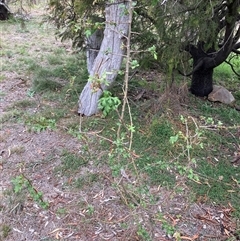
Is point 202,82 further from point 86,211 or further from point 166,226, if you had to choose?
point 166,226

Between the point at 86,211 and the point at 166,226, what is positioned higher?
the point at 166,226

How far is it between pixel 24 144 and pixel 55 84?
172 cm

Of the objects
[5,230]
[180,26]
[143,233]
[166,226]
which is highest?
[180,26]

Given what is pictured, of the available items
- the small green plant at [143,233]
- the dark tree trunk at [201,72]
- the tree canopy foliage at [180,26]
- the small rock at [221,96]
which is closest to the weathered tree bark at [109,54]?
the tree canopy foliage at [180,26]

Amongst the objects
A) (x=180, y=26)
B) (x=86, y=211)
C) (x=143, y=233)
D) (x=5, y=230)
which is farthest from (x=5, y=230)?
(x=180, y=26)

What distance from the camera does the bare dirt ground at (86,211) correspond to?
A: 279cm

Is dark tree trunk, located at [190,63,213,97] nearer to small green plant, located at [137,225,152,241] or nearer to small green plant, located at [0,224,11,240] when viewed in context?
small green plant, located at [137,225,152,241]

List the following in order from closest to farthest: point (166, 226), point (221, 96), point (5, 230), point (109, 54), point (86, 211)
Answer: point (166, 226)
point (5, 230)
point (86, 211)
point (109, 54)
point (221, 96)

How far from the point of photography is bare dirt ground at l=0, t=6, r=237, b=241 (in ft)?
9.16

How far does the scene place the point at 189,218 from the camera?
9.84ft

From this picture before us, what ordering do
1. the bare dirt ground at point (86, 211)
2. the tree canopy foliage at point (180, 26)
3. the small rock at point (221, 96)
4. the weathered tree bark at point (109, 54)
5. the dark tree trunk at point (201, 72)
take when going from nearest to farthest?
the bare dirt ground at point (86, 211), the tree canopy foliage at point (180, 26), the weathered tree bark at point (109, 54), the dark tree trunk at point (201, 72), the small rock at point (221, 96)

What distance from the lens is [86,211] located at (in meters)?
3.04

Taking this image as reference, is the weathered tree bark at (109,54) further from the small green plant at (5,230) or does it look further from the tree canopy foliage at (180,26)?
the small green plant at (5,230)

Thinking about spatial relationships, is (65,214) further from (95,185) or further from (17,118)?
(17,118)
